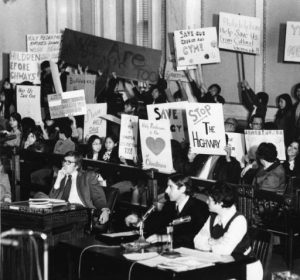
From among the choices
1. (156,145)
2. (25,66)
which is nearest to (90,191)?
(156,145)

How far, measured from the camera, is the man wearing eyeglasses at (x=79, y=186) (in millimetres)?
9445

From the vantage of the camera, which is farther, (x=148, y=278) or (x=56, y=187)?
(x=56, y=187)

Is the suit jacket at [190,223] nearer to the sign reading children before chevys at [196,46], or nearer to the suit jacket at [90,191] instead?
the suit jacket at [90,191]

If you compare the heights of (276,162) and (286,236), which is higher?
(276,162)

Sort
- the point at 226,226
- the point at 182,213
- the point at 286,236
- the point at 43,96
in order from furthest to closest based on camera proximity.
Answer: the point at 43,96
the point at 286,236
the point at 182,213
the point at 226,226

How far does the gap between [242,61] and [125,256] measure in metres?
6.24

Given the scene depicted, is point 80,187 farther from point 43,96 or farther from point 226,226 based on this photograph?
point 43,96

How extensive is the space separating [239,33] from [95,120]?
234 centimetres

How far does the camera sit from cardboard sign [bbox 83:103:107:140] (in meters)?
12.9

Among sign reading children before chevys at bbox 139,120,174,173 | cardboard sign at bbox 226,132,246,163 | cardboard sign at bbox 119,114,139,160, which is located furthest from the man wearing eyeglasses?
cardboard sign at bbox 226,132,246,163

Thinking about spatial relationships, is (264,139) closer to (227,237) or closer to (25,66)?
(227,237)

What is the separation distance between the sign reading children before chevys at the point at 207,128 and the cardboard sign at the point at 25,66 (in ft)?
19.6

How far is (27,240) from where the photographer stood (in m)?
8.30

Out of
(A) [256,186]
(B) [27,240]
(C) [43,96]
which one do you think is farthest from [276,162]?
(C) [43,96]
